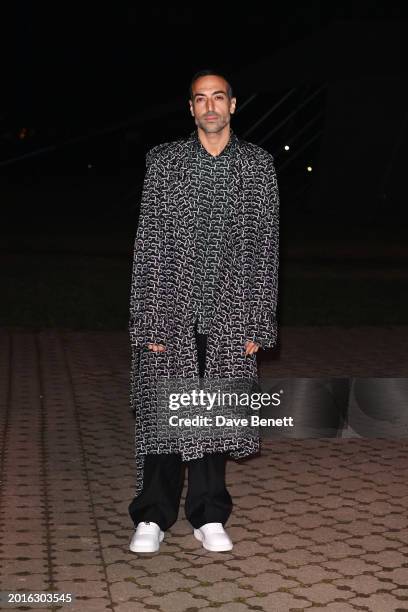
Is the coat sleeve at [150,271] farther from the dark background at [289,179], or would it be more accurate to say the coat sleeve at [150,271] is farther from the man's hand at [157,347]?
the dark background at [289,179]

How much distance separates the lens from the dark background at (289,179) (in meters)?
15.4

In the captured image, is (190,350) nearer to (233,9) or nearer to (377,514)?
(377,514)

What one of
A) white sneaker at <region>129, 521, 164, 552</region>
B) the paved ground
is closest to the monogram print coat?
white sneaker at <region>129, 521, 164, 552</region>

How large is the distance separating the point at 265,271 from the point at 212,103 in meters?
0.71

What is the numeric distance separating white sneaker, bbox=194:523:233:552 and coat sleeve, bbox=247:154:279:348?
31.1 inches

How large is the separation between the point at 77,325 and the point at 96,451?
573cm

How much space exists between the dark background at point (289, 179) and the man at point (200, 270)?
0.78 meters

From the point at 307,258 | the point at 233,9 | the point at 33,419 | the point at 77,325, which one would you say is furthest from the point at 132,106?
the point at 33,419

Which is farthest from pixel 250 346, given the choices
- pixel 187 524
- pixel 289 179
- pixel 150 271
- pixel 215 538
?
pixel 289 179

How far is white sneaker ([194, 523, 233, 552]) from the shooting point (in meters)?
5.14

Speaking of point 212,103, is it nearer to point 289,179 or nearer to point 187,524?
point 187,524

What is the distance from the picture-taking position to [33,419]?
8062 mm

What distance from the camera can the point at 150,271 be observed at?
5020mm

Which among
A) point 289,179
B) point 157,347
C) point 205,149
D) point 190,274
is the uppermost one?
point 289,179
